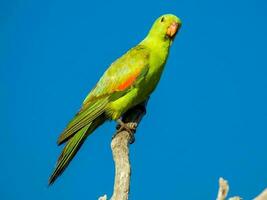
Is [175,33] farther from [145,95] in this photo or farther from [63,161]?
[63,161]

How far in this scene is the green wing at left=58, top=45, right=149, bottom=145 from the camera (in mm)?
7441

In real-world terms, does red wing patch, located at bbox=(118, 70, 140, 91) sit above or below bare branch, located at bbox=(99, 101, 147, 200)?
above

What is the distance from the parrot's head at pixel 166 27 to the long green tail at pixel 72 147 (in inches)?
56.5

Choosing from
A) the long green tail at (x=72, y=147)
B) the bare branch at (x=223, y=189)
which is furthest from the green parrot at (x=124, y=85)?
the bare branch at (x=223, y=189)

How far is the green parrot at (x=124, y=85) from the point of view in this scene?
24.2ft

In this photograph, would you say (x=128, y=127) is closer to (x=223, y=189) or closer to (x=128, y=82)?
(x=128, y=82)

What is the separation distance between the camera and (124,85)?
757 centimetres

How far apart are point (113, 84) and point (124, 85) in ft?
0.61

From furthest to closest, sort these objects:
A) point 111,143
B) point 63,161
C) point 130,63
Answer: point 130,63 < point 63,161 < point 111,143

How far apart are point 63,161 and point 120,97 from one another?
46.9 inches

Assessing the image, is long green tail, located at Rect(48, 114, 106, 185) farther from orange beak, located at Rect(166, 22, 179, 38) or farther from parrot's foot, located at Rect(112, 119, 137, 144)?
orange beak, located at Rect(166, 22, 179, 38)

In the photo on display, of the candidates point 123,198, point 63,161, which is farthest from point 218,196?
point 63,161

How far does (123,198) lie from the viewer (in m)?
5.54

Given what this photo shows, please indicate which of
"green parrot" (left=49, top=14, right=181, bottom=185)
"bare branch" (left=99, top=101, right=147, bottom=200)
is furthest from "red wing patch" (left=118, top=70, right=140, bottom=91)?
"bare branch" (left=99, top=101, right=147, bottom=200)
